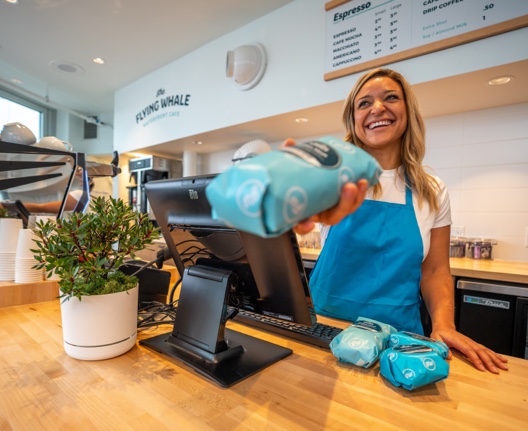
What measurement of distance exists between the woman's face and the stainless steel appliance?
109 centimetres

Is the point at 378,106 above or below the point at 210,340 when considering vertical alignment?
above

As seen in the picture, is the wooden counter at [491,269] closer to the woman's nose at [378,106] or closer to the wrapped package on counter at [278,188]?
the woman's nose at [378,106]

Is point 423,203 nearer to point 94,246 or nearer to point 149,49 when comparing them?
point 94,246

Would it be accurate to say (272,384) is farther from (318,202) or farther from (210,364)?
(318,202)

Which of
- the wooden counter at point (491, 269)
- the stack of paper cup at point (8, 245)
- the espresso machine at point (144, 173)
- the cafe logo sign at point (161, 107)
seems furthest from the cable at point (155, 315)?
the espresso machine at point (144, 173)

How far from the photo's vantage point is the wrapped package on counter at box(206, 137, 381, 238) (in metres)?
0.30

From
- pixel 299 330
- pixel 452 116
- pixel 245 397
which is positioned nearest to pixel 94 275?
pixel 245 397

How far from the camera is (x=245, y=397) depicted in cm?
56

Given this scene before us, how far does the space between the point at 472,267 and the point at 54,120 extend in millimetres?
6047

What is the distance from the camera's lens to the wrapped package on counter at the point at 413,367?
0.56 meters

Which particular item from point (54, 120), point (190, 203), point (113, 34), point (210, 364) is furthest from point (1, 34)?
point (210, 364)

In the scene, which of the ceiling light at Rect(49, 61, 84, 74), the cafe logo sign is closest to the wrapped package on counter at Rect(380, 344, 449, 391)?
the cafe logo sign

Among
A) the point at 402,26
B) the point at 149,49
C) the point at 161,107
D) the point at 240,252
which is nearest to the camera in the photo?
the point at 240,252

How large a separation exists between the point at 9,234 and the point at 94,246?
70 centimetres
